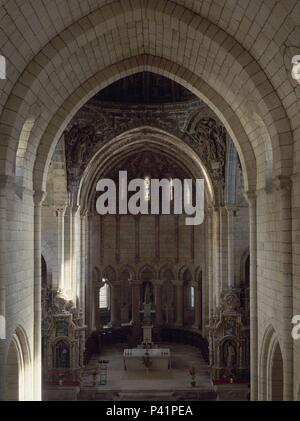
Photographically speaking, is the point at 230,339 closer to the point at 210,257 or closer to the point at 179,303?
the point at 210,257

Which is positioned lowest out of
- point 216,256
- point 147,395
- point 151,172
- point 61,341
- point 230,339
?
point 147,395

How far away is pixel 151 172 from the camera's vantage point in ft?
92.9

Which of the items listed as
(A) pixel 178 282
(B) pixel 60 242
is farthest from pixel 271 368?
(A) pixel 178 282

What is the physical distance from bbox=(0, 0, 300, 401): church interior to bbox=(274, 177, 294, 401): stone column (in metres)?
0.03

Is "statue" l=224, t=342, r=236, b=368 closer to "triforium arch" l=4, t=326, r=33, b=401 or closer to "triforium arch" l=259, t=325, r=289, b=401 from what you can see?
"triforium arch" l=259, t=325, r=289, b=401

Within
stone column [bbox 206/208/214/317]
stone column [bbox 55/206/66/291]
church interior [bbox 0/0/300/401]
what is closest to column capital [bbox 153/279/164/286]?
church interior [bbox 0/0/300/401]

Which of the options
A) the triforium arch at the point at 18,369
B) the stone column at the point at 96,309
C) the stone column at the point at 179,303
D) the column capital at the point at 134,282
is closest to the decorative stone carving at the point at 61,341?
the stone column at the point at 96,309

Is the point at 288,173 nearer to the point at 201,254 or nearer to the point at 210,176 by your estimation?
the point at 210,176

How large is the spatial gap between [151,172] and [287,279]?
18730 mm

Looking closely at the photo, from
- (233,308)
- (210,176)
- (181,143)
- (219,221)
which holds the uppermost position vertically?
(181,143)

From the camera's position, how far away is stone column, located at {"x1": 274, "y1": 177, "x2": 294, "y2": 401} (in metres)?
9.91

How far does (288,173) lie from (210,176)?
41.1 feet
